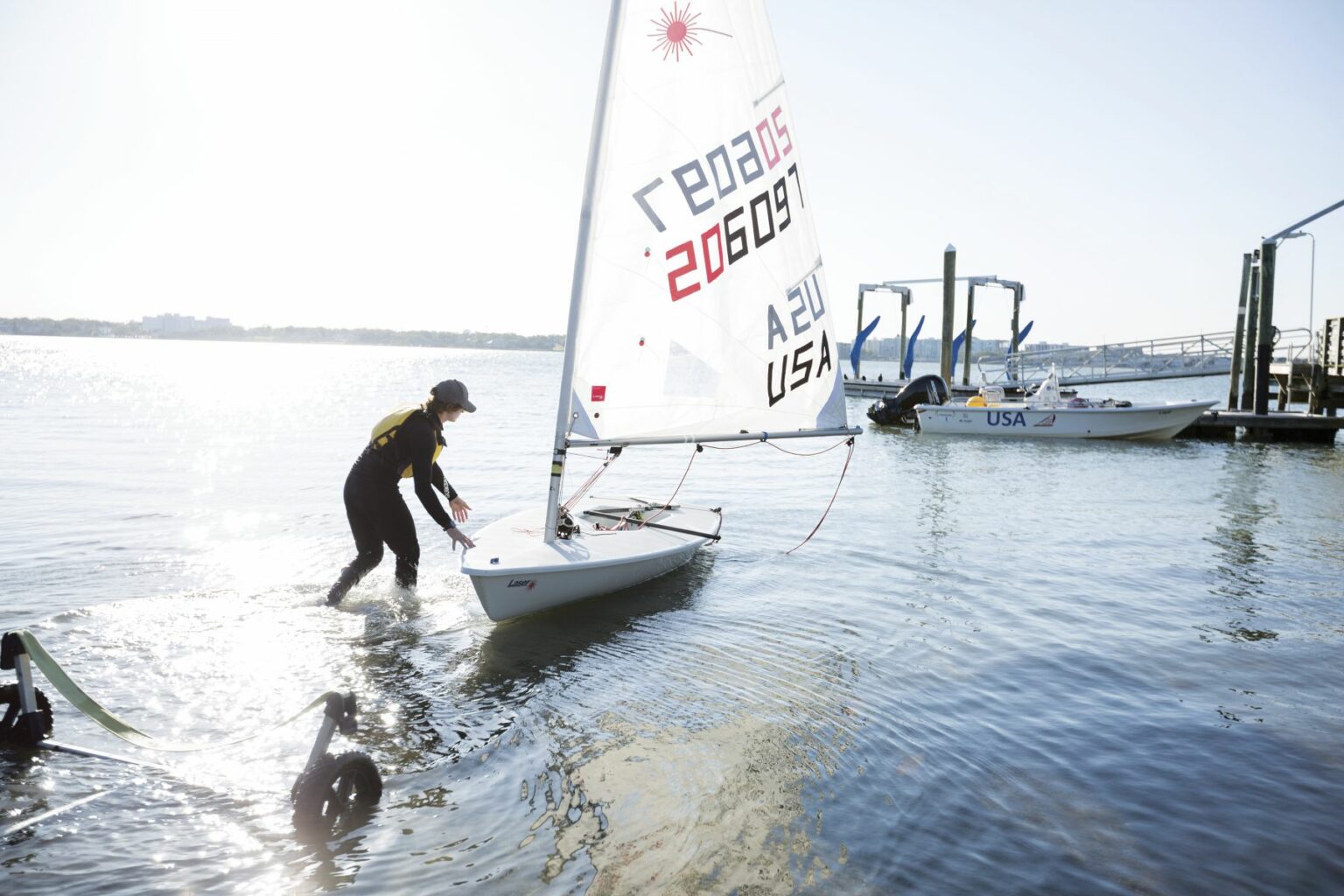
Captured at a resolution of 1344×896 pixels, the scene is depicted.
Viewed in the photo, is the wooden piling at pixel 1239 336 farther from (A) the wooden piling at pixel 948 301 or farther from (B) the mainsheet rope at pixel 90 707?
(B) the mainsheet rope at pixel 90 707

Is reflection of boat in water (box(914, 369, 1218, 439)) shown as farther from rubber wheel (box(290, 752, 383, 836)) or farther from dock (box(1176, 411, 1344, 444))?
rubber wheel (box(290, 752, 383, 836))

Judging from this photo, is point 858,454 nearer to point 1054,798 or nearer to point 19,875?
point 1054,798

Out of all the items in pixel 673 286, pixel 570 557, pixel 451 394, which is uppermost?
pixel 673 286

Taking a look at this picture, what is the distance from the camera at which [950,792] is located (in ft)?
15.6

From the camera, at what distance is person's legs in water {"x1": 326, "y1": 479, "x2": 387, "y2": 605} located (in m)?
7.07

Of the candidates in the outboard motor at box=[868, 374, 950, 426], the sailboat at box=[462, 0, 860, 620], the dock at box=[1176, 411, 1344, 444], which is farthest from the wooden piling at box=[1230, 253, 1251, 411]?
the sailboat at box=[462, 0, 860, 620]

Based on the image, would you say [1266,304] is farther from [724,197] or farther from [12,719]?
[12,719]

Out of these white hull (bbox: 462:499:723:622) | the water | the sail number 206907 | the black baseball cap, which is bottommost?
the water

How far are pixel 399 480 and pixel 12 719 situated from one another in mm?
3014

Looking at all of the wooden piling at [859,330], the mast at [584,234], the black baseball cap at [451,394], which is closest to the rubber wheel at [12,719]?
the black baseball cap at [451,394]

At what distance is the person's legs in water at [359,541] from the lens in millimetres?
7070

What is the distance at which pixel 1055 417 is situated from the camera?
92.2 feet

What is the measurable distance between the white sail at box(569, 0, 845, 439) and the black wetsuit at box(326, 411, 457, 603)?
53.3 inches

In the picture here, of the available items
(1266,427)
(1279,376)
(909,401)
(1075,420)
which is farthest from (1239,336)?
(909,401)
